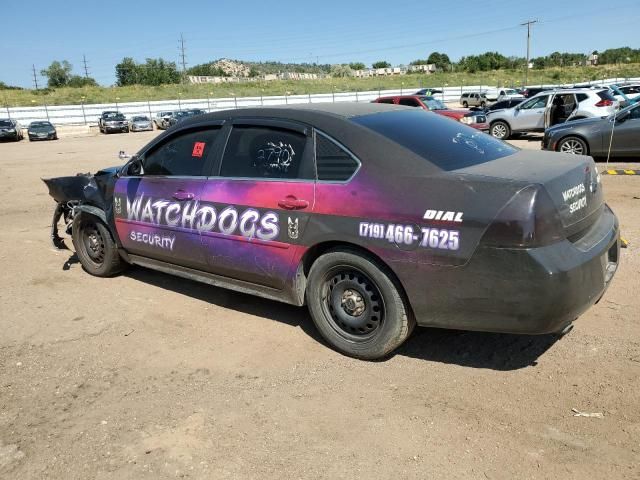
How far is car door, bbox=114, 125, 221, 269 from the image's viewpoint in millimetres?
4461

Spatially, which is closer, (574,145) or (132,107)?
(574,145)

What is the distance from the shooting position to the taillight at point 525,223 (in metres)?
2.94

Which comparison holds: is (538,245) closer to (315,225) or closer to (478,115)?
(315,225)

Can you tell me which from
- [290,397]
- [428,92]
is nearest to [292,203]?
[290,397]

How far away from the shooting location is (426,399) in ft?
10.7

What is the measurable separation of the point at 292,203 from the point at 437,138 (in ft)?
3.66

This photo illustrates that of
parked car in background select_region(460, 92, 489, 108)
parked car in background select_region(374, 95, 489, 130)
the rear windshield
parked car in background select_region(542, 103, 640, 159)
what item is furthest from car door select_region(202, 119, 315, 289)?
parked car in background select_region(460, 92, 489, 108)

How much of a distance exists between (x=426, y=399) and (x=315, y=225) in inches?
51.3

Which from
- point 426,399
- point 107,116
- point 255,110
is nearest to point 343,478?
point 426,399

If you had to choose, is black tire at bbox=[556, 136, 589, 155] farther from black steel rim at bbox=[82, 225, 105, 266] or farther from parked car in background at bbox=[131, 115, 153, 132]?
parked car in background at bbox=[131, 115, 153, 132]

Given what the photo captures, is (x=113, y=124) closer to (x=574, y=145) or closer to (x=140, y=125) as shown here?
(x=140, y=125)

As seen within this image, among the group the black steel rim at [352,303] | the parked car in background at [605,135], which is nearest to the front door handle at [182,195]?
the black steel rim at [352,303]

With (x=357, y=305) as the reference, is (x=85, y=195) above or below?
Result: above

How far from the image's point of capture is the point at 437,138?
12.7 feet
